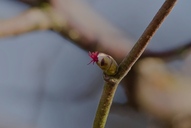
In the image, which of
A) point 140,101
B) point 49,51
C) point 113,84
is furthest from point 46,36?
point 113,84

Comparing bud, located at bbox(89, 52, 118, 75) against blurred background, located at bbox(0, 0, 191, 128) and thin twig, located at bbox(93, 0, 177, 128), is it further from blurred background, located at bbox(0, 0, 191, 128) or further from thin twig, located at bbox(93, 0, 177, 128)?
blurred background, located at bbox(0, 0, 191, 128)

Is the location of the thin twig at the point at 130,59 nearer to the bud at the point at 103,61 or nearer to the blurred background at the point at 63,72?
the bud at the point at 103,61

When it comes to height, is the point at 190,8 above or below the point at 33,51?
above

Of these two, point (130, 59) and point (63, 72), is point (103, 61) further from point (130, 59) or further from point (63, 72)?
point (63, 72)

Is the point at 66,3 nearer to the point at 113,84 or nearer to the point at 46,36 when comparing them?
the point at 46,36

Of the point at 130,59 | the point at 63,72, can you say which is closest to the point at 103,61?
the point at 130,59

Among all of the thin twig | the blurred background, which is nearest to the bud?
the thin twig

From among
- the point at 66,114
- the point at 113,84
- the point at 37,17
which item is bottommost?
the point at 66,114
